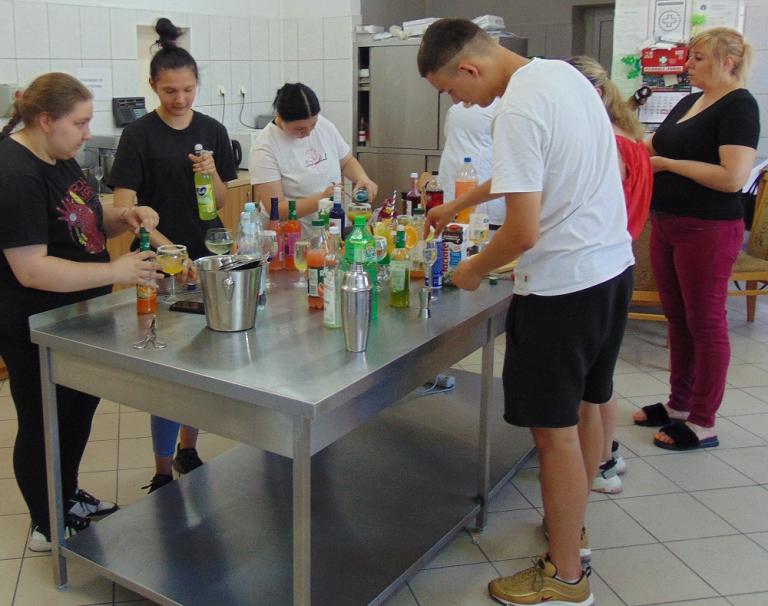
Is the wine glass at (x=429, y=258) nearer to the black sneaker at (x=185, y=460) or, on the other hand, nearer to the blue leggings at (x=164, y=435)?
the blue leggings at (x=164, y=435)

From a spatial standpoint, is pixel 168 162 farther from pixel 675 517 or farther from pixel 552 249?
pixel 675 517

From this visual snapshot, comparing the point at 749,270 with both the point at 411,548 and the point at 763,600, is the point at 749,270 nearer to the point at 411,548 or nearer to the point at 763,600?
the point at 763,600

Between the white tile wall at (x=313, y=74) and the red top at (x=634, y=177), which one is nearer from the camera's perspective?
the red top at (x=634, y=177)

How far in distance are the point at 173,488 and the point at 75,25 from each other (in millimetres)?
3076

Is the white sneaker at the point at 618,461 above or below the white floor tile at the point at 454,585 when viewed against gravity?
above

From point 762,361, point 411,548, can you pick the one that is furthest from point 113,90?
point 762,361

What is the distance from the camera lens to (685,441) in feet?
10.7

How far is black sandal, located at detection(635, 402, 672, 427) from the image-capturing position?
3477 mm

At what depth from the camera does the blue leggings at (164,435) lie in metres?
2.71

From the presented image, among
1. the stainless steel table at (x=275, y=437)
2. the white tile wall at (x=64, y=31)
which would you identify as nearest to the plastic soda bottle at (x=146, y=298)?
the stainless steel table at (x=275, y=437)

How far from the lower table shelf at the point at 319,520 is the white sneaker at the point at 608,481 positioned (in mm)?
278

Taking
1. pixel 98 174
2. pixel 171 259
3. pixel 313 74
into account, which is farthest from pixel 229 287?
pixel 313 74

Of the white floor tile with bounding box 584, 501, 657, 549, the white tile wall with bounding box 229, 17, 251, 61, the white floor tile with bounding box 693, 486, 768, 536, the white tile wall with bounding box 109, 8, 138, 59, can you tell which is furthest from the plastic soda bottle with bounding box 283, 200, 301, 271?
the white tile wall with bounding box 229, 17, 251, 61

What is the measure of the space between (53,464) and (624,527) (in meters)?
1.75
